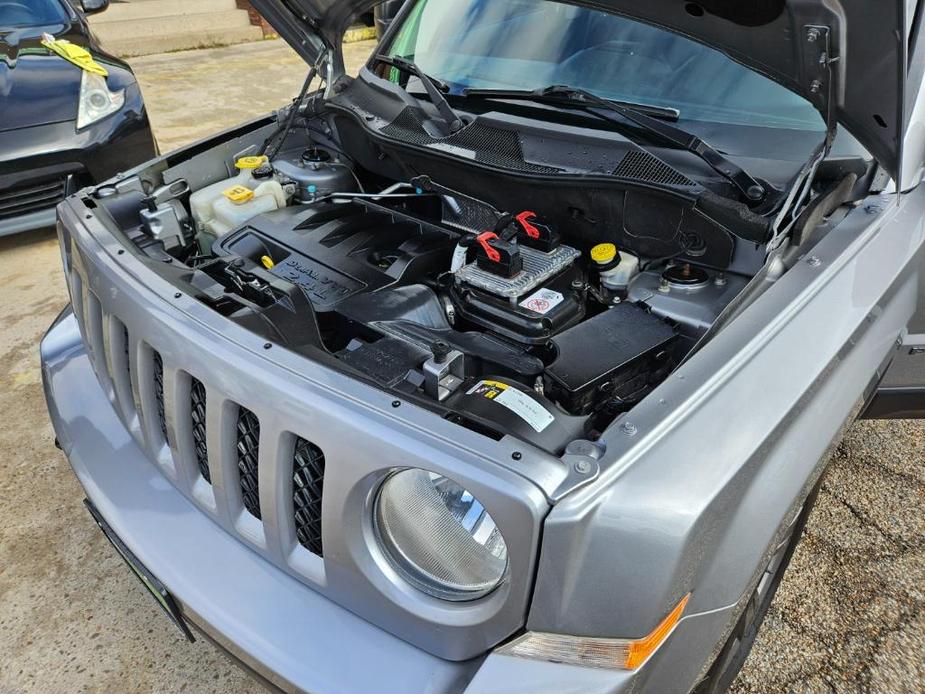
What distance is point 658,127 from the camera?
6.04ft

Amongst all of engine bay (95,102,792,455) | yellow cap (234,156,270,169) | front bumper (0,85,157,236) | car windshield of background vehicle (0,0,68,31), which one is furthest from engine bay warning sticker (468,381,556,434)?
car windshield of background vehicle (0,0,68,31)

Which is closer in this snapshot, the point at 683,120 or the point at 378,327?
the point at 378,327

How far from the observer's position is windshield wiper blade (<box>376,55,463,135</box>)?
7.02ft

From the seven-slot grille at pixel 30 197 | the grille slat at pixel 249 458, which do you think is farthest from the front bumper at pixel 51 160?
the grille slat at pixel 249 458

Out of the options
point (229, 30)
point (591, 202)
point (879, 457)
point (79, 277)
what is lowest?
point (229, 30)

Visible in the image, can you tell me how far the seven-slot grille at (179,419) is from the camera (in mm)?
1327

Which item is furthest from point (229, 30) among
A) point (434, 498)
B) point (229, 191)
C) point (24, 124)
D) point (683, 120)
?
point (434, 498)

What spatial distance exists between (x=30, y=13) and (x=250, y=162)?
353 centimetres

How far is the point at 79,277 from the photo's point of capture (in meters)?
1.85

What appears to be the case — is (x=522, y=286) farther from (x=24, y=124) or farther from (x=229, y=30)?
(x=229, y=30)

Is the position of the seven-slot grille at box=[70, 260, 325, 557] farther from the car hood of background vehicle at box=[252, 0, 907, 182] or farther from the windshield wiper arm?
the car hood of background vehicle at box=[252, 0, 907, 182]

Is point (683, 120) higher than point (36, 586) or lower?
higher

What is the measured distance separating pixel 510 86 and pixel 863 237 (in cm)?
112

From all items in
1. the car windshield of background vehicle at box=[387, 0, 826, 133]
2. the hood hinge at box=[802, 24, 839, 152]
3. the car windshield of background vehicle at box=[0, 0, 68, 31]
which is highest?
the hood hinge at box=[802, 24, 839, 152]
